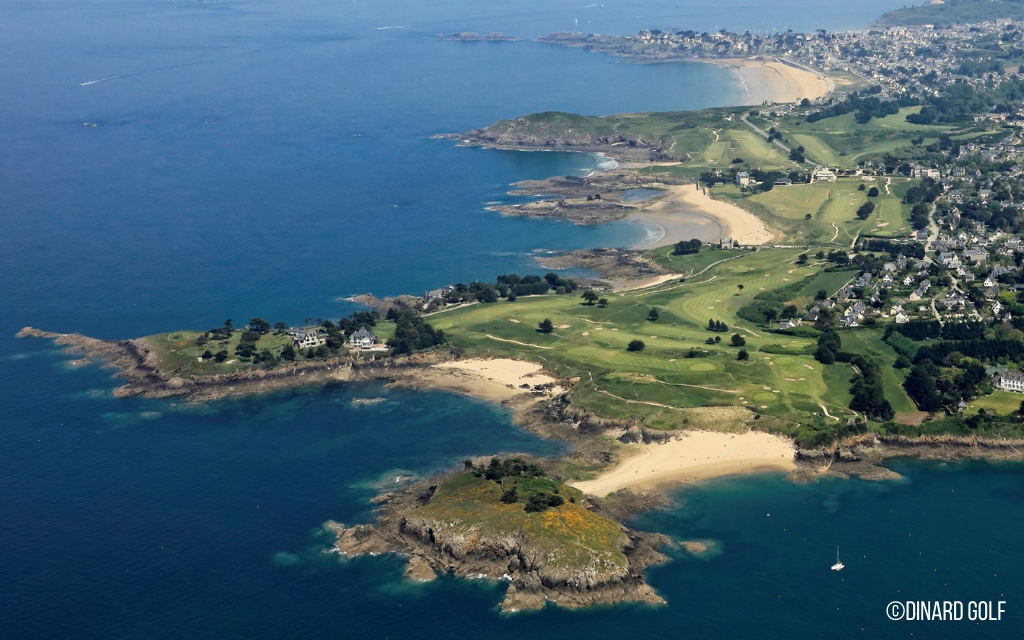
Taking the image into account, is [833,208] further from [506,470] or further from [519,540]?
[519,540]

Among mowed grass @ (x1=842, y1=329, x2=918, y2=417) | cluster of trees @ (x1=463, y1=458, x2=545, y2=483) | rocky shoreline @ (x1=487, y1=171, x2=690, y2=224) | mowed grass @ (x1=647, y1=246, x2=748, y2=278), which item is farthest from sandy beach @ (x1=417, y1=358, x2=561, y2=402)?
rocky shoreline @ (x1=487, y1=171, x2=690, y2=224)

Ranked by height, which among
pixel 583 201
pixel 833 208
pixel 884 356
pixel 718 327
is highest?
pixel 833 208

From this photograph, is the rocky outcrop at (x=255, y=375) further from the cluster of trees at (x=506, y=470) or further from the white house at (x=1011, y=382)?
the white house at (x=1011, y=382)

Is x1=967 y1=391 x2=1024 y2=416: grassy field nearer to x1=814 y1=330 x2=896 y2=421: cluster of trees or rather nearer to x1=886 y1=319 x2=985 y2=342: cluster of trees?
x1=814 y1=330 x2=896 y2=421: cluster of trees

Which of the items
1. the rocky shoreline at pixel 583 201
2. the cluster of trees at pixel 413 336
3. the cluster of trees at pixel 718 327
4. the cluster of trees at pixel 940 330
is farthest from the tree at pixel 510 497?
the rocky shoreline at pixel 583 201

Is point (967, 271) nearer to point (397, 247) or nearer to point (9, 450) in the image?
point (397, 247)

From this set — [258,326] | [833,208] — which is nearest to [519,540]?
[258,326]
